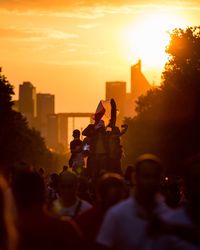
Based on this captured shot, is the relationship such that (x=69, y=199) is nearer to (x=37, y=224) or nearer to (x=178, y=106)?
(x=37, y=224)

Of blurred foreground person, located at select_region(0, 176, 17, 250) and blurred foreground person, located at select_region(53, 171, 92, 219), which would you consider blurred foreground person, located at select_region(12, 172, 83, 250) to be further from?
blurred foreground person, located at select_region(53, 171, 92, 219)

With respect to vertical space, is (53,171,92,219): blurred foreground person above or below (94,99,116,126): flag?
below

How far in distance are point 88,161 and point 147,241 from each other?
13107 millimetres

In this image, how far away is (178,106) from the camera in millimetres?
79500

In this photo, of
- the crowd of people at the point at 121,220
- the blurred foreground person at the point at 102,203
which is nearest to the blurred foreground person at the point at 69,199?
the blurred foreground person at the point at 102,203

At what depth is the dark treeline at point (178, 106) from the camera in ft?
246

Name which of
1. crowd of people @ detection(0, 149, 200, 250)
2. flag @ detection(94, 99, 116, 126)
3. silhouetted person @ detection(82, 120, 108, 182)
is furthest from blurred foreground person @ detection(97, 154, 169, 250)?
flag @ detection(94, 99, 116, 126)

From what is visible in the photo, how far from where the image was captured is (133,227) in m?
9.42

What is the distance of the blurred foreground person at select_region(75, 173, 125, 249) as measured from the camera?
36.0 feet

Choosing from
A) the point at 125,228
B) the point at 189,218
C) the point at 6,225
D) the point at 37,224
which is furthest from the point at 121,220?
the point at 6,225

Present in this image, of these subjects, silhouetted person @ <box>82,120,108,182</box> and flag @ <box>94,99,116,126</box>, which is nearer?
silhouetted person @ <box>82,120,108,182</box>

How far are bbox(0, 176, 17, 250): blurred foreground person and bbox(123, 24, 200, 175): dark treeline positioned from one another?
63560mm

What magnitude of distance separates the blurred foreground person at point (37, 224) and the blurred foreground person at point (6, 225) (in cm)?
9

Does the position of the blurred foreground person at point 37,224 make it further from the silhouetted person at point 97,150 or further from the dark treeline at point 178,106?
the dark treeline at point 178,106
